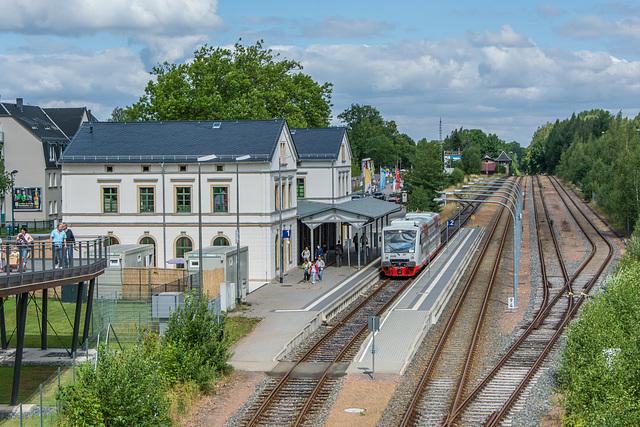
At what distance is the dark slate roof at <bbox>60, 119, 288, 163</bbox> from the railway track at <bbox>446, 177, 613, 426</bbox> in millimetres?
16930

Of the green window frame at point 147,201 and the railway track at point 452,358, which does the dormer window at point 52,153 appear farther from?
the railway track at point 452,358

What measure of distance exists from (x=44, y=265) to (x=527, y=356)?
52.6ft

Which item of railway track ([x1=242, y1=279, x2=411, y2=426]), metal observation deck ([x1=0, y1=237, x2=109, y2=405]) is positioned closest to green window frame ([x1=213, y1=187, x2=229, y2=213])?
railway track ([x1=242, y1=279, x2=411, y2=426])

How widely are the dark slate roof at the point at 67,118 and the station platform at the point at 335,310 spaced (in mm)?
49940

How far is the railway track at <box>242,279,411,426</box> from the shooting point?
20.4 metres

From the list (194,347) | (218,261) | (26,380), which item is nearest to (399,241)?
(218,261)

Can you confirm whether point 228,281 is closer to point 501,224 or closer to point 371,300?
point 371,300

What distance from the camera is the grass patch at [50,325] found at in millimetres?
28905

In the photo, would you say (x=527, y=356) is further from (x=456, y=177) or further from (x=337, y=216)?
(x=456, y=177)

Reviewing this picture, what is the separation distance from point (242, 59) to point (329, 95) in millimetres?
9242

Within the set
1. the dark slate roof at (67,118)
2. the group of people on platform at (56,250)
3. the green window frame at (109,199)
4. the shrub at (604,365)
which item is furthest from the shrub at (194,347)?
the dark slate roof at (67,118)

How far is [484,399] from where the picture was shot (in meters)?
21.7

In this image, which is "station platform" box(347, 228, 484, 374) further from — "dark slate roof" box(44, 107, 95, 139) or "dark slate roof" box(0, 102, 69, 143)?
"dark slate roof" box(44, 107, 95, 139)

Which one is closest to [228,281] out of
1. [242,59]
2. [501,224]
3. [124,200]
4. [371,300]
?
[371,300]
